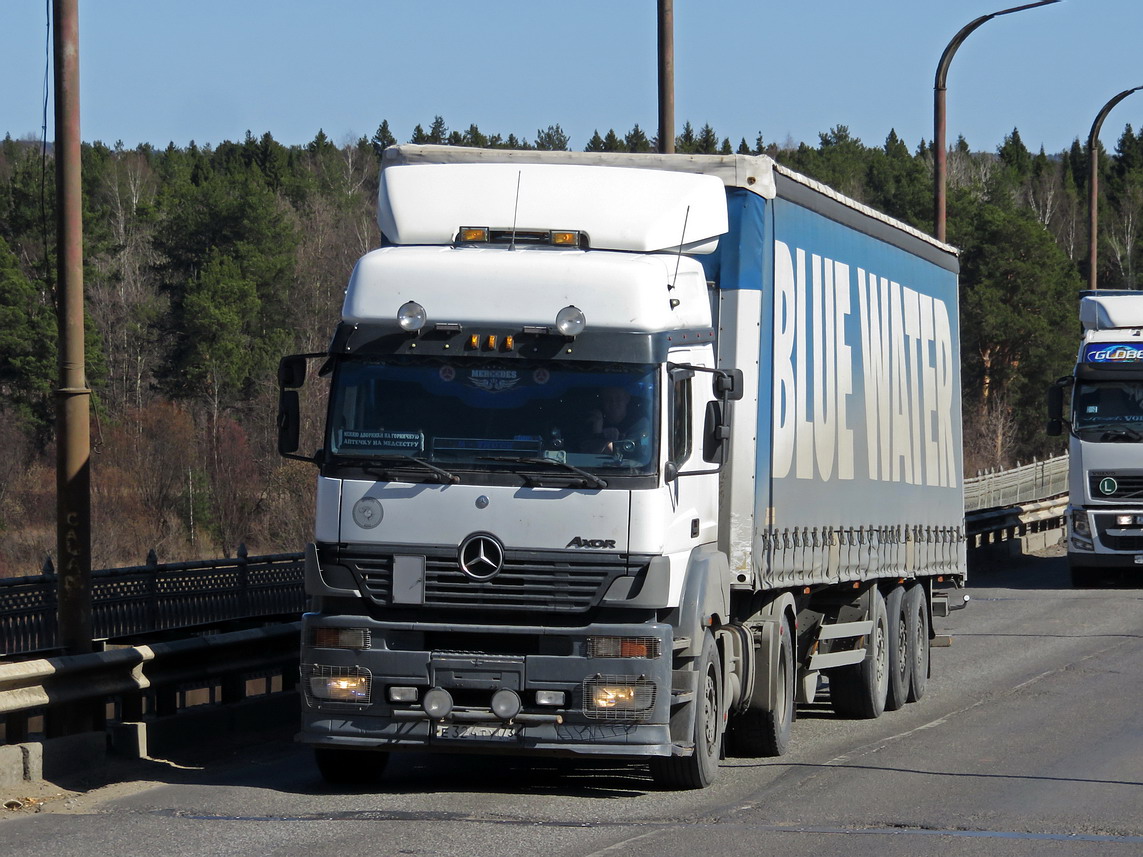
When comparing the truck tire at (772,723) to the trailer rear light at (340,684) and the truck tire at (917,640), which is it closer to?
the trailer rear light at (340,684)

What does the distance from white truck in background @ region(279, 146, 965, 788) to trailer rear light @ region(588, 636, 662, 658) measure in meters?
0.02

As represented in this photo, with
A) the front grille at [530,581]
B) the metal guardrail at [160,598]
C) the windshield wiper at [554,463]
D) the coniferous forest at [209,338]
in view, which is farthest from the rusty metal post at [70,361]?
the coniferous forest at [209,338]

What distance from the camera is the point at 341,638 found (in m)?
9.53

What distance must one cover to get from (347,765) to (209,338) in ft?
201

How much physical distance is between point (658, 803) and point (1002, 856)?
2.17 metres

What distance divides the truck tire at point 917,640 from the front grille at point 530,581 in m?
6.58

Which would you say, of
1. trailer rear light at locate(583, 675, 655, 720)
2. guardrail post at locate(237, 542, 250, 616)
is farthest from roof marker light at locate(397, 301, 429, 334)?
guardrail post at locate(237, 542, 250, 616)

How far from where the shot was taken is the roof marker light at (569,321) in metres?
9.49

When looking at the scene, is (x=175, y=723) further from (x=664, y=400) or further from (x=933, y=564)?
(x=933, y=564)

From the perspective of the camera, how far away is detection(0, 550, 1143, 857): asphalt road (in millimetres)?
8312

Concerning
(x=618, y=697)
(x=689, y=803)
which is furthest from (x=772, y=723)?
(x=618, y=697)

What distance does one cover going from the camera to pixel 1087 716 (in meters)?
13.6

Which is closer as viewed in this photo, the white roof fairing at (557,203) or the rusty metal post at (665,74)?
the white roof fairing at (557,203)

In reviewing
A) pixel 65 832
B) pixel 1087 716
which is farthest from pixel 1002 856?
pixel 1087 716
